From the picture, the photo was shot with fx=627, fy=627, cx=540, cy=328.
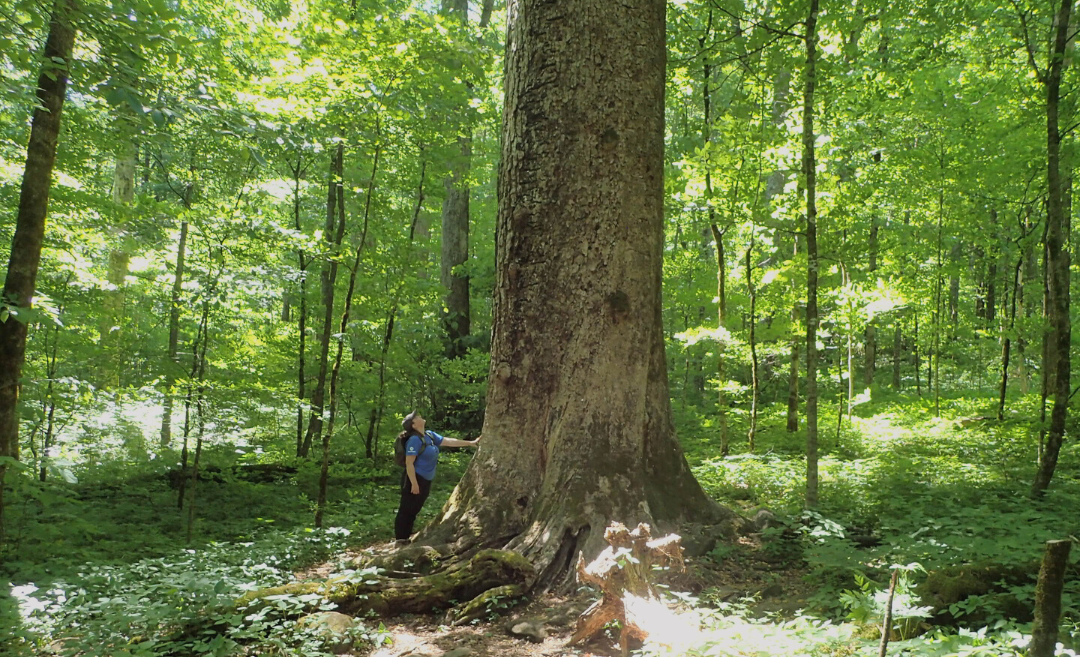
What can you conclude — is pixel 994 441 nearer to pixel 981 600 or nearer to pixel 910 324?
pixel 910 324

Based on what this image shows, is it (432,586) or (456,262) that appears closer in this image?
(432,586)

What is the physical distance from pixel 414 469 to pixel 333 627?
2619mm

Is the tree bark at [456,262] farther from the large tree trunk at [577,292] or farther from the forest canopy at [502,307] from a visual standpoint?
the large tree trunk at [577,292]

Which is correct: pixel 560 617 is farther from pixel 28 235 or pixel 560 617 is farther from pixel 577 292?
pixel 28 235

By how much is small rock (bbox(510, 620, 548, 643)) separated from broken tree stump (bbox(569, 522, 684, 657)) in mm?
651

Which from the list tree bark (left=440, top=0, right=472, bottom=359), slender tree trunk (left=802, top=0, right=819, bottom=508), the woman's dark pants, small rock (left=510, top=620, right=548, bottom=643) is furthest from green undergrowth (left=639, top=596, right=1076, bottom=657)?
tree bark (left=440, top=0, right=472, bottom=359)

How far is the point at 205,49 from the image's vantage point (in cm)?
907

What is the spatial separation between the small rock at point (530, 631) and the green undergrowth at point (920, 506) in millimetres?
1656

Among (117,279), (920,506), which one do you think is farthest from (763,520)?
(117,279)

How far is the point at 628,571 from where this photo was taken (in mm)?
2994

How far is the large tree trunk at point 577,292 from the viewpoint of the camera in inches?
195

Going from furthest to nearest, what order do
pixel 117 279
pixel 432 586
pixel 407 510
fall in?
pixel 117 279 < pixel 407 510 < pixel 432 586

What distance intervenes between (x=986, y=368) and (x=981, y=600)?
66.8ft

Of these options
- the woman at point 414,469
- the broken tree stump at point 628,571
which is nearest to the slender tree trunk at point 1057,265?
the broken tree stump at point 628,571
